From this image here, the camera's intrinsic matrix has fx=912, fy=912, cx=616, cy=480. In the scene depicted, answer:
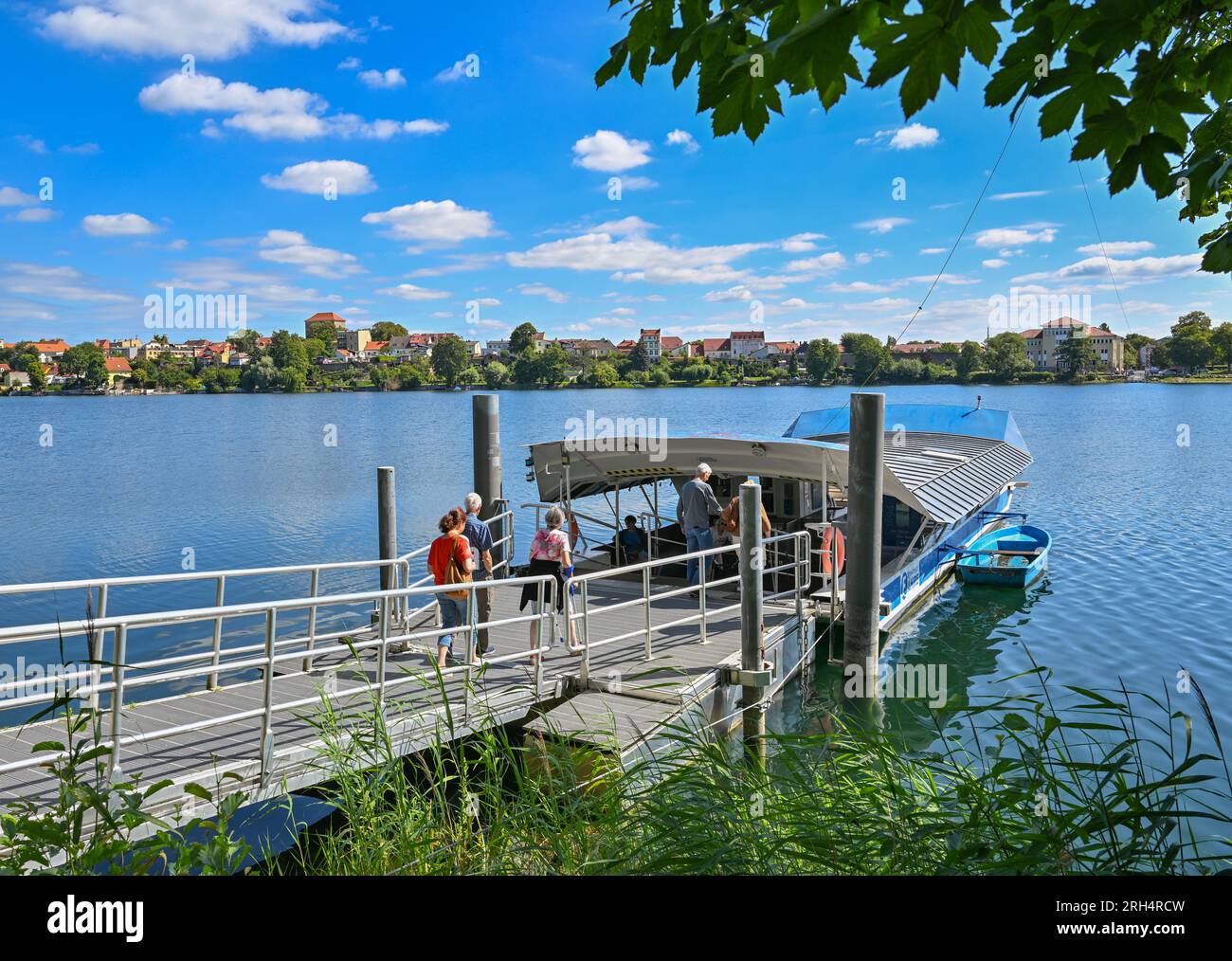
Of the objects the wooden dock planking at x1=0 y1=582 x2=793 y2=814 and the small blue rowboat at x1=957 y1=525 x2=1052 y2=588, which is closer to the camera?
the wooden dock planking at x1=0 y1=582 x2=793 y2=814

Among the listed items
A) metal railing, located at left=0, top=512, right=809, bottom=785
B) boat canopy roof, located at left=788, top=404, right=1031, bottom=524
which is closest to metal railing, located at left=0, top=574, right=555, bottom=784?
metal railing, located at left=0, top=512, right=809, bottom=785

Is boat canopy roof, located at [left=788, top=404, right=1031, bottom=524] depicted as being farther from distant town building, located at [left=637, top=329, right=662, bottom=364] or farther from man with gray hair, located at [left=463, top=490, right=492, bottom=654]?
distant town building, located at [left=637, top=329, right=662, bottom=364]

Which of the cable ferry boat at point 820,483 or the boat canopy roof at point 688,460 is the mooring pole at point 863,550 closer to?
the cable ferry boat at point 820,483

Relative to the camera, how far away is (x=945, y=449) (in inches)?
797

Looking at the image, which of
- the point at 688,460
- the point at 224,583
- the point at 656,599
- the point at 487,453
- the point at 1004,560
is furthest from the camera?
the point at 1004,560

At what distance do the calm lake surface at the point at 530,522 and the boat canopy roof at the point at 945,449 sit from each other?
2.96 metres

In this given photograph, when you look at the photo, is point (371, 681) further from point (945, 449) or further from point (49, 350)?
point (49, 350)

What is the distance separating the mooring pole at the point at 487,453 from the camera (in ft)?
47.0

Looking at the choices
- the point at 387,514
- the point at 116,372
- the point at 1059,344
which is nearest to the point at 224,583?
the point at 387,514

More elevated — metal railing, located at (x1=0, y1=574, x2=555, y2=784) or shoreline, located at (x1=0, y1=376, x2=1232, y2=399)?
shoreline, located at (x1=0, y1=376, x2=1232, y2=399)

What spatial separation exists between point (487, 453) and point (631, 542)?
2.77m

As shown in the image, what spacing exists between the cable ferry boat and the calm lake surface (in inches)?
62.4

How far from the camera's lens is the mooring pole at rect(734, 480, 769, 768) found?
391 inches
